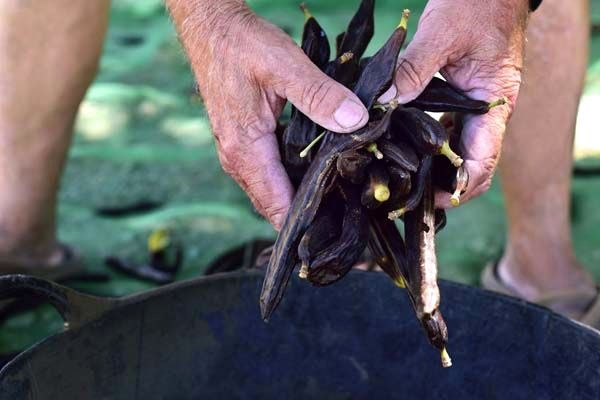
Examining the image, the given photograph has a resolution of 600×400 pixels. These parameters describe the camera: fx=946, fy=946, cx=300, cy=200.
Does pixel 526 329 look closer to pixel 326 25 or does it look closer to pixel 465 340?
pixel 465 340

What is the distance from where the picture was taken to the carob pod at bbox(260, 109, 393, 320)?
3.72 feet

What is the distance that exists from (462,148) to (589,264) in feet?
3.51

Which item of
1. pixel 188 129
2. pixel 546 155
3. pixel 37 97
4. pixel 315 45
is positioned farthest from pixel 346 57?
pixel 188 129

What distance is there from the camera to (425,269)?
1150 mm

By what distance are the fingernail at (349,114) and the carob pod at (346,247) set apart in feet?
0.25

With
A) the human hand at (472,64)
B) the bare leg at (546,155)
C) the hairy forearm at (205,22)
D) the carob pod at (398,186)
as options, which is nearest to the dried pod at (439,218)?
the human hand at (472,64)

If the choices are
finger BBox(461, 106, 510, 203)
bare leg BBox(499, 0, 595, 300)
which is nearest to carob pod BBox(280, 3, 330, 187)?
finger BBox(461, 106, 510, 203)

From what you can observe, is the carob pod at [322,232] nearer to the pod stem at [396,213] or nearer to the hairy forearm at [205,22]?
the pod stem at [396,213]

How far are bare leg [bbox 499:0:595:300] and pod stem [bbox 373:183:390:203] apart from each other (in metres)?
0.84

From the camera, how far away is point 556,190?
6.43ft

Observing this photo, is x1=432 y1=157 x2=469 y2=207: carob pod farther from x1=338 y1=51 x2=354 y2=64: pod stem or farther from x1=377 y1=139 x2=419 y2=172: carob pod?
x1=338 y1=51 x2=354 y2=64: pod stem

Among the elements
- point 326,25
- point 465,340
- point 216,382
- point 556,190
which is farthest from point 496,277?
point 326,25

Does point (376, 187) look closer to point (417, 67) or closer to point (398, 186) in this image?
point (398, 186)

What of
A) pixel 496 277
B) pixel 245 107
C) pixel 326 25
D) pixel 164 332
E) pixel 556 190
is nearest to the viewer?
pixel 245 107
